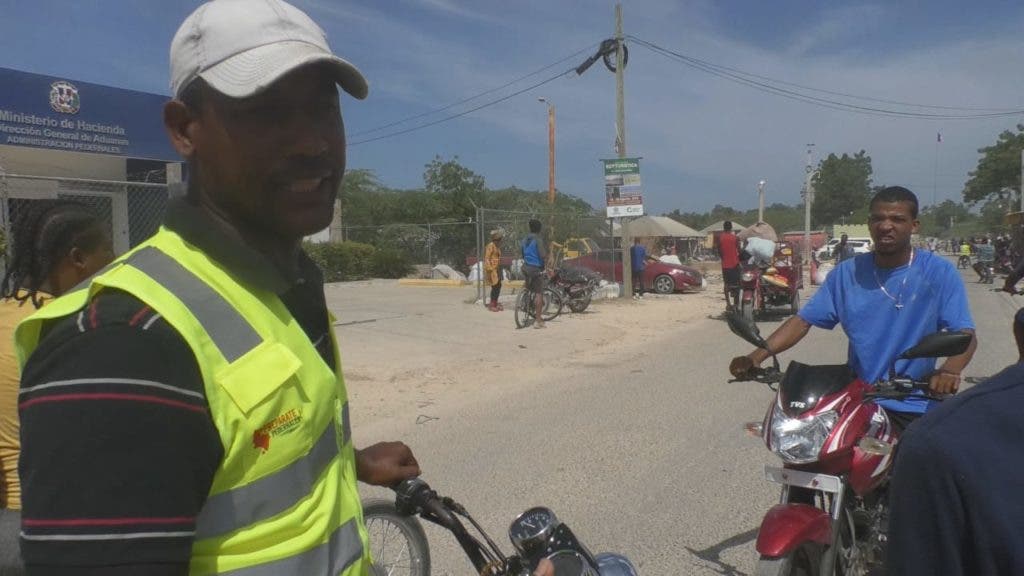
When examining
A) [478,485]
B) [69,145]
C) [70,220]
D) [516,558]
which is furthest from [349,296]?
[516,558]

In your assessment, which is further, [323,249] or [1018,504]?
[323,249]

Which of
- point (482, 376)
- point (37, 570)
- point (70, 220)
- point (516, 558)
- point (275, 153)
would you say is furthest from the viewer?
point (482, 376)

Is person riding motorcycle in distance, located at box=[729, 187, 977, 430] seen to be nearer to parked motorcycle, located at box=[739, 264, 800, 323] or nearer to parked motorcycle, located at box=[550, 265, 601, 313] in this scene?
parked motorcycle, located at box=[739, 264, 800, 323]

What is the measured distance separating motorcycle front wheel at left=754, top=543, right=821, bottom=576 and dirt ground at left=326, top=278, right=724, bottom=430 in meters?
4.62

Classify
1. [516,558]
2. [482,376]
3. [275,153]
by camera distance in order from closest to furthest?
1. [275,153]
2. [516,558]
3. [482,376]

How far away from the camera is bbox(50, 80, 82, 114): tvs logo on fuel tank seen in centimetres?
1308

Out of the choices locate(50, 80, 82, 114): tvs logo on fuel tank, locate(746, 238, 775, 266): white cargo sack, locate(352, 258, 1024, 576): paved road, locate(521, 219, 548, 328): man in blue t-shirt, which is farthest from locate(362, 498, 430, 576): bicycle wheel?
locate(746, 238, 775, 266): white cargo sack

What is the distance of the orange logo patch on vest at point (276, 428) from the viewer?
114 centimetres

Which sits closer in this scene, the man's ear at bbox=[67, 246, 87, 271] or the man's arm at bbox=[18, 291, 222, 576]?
the man's arm at bbox=[18, 291, 222, 576]

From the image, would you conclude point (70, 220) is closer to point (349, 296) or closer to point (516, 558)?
point (516, 558)

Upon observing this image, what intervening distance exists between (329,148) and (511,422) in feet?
19.2

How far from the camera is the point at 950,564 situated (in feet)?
3.51

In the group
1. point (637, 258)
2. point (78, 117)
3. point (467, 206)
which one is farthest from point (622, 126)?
point (467, 206)

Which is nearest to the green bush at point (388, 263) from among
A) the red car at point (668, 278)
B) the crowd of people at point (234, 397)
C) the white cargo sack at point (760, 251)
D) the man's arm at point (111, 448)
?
the red car at point (668, 278)
